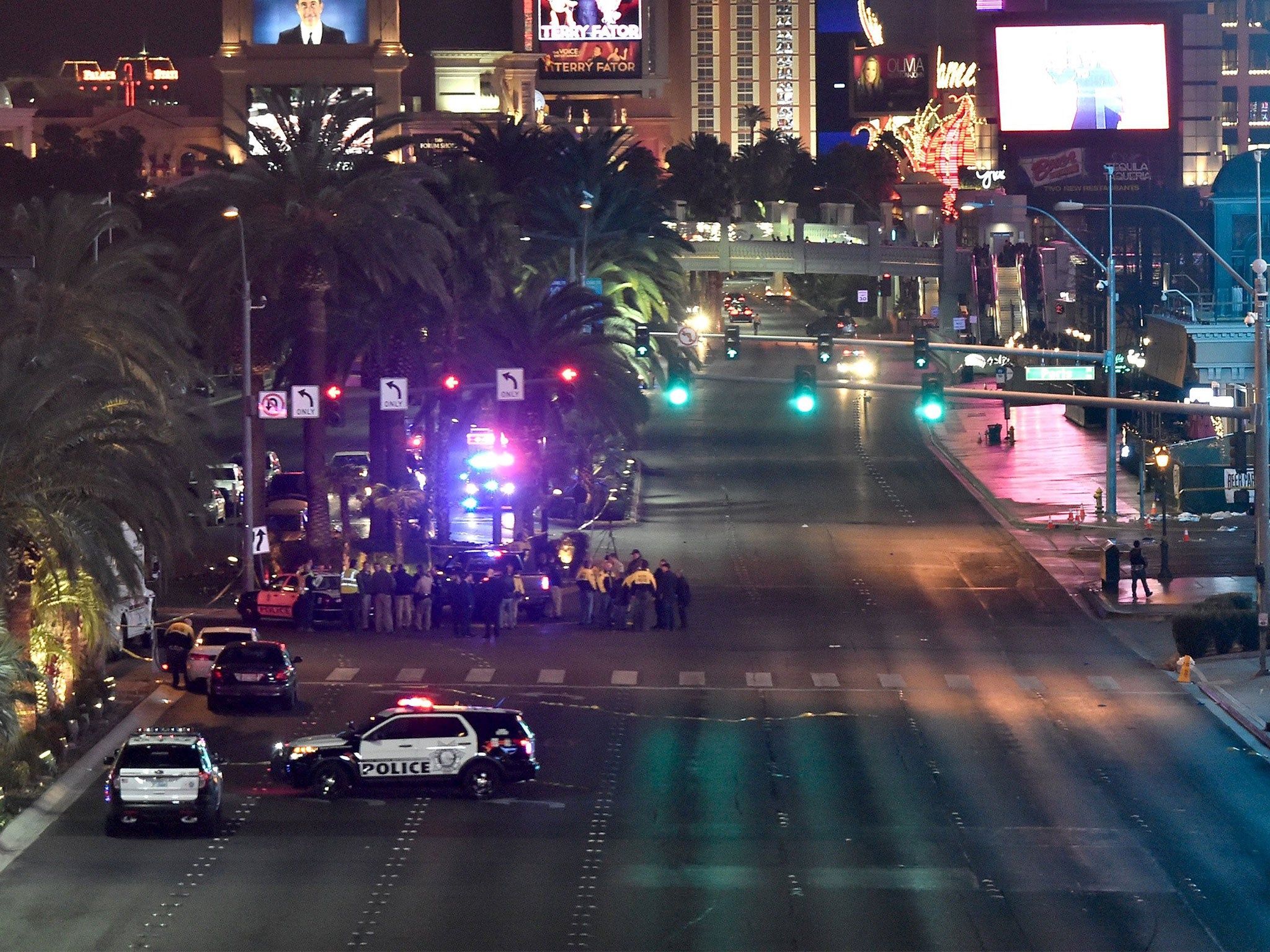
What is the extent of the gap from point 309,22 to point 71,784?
122235 millimetres

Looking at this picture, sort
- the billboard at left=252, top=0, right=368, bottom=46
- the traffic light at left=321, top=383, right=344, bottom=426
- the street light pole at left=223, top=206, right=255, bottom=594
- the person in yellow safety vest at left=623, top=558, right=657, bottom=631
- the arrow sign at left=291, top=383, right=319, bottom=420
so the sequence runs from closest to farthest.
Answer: the person in yellow safety vest at left=623, top=558, right=657, bottom=631 < the street light pole at left=223, top=206, right=255, bottom=594 < the arrow sign at left=291, top=383, right=319, bottom=420 < the traffic light at left=321, top=383, right=344, bottom=426 < the billboard at left=252, top=0, right=368, bottom=46

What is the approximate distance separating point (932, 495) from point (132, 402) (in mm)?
30988

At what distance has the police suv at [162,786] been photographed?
27.8 m

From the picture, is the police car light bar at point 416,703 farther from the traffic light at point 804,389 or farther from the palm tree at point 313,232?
the palm tree at point 313,232

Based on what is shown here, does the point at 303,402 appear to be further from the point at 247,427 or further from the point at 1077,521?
the point at 1077,521

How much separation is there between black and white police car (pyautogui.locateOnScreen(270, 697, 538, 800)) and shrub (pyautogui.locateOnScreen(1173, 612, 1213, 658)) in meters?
15.8

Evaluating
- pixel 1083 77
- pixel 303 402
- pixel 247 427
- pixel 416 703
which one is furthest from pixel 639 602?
pixel 1083 77

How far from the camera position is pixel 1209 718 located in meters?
35.8

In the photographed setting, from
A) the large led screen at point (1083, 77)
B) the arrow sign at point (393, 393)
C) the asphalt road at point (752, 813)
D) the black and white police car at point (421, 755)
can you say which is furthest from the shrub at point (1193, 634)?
the large led screen at point (1083, 77)

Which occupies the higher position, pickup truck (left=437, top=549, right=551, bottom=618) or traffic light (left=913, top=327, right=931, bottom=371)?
traffic light (left=913, top=327, right=931, bottom=371)

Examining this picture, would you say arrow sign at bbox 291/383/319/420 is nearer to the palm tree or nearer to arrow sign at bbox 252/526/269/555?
arrow sign at bbox 252/526/269/555

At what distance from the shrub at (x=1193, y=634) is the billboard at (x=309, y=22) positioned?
116 metres

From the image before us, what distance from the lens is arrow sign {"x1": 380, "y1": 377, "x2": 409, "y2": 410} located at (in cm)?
5088

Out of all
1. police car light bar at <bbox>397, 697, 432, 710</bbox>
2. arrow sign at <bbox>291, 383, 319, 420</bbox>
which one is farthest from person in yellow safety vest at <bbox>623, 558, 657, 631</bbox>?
police car light bar at <bbox>397, 697, 432, 710</bbox>
